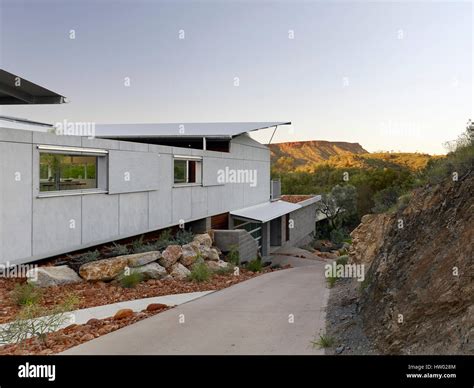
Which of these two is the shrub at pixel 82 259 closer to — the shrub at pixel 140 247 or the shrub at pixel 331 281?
the shrub at pixel 140 247

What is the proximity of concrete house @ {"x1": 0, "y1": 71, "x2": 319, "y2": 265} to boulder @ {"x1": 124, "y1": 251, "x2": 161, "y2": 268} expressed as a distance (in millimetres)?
854

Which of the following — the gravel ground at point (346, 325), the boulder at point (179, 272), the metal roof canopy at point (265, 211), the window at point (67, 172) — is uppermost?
the window at point (67, 172)

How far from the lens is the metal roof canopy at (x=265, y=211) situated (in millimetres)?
19422

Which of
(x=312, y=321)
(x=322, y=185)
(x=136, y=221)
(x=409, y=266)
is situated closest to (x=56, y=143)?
(x=136, y=221)

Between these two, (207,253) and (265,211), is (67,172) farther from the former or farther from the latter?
(265,211)

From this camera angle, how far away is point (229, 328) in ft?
20.7

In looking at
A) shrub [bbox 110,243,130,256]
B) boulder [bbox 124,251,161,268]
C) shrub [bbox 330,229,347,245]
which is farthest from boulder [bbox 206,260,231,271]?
shrub [bbox 330,229,347,245]

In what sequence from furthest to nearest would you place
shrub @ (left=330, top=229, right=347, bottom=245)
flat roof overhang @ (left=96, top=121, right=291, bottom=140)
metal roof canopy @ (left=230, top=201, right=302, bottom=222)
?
shrub @ (left=330, top=229, right=347, bottom=245) → metal roof canopy @ (left=230, top=201, right=302, bottom=222) → flat roof overhang @ (left=96, top=121, right=291, bottom=140)

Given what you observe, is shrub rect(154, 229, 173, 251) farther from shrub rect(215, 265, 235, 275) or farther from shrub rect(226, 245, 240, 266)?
shrub rect(226, 245, 240, 266)

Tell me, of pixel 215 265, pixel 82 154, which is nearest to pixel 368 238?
pixel 215 265

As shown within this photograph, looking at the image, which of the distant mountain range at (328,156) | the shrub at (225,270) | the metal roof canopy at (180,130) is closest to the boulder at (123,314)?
the shrub at (225,270)

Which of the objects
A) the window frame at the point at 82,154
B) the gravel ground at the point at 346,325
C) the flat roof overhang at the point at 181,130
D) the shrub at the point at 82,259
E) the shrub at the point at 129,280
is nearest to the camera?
the gravel ground at the point at 346,325

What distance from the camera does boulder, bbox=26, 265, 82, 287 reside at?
26.9ft

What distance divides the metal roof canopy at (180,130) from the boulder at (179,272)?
8912 mm
